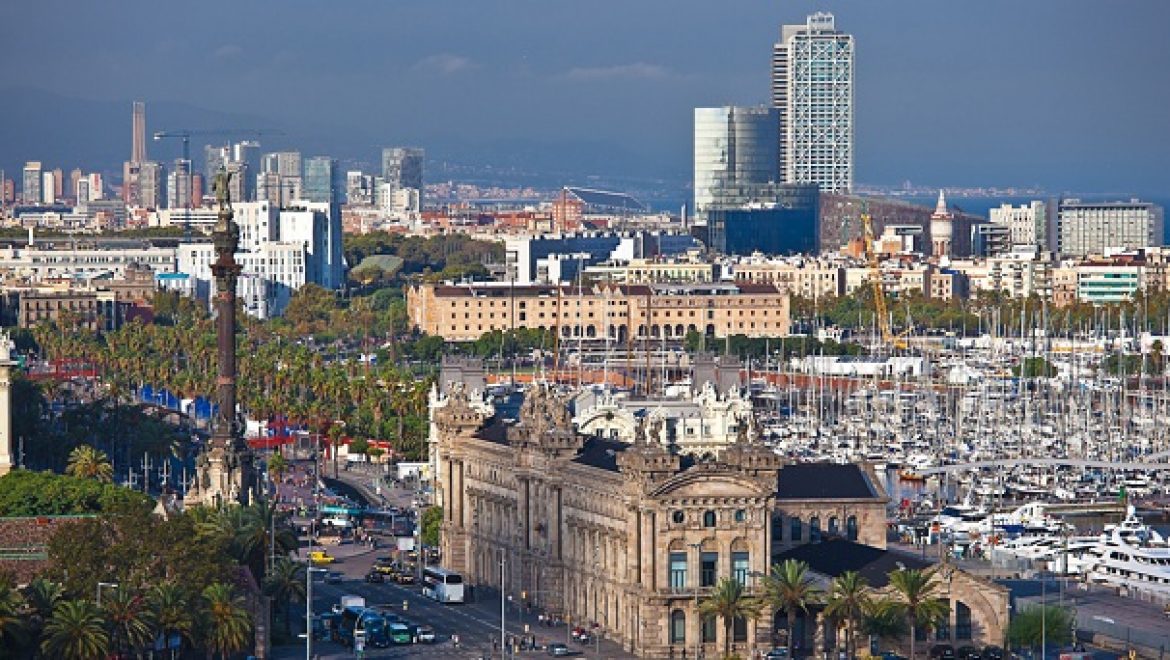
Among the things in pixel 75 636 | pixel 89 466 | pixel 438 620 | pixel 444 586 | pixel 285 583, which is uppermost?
pixel 89 466

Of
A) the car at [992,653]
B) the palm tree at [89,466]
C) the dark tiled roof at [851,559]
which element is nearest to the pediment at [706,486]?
the dark tiled roof at [851,559]

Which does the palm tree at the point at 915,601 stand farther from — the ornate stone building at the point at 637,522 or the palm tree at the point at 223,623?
the palm tree at the point at 223,623

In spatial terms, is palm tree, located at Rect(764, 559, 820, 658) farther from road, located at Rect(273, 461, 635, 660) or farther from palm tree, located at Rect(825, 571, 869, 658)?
road, located at Rect(273, 461, 635, 660)

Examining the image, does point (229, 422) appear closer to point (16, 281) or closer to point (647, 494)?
point (647, 494)

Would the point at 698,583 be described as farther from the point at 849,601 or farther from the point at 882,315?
the point at 882,315

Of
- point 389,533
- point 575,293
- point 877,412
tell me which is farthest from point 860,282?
point 389,533

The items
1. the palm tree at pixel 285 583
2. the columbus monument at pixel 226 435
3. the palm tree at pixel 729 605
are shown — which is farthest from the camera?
the columbus monument at pixel 226 435

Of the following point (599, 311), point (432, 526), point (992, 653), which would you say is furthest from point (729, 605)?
point (599, 311)
